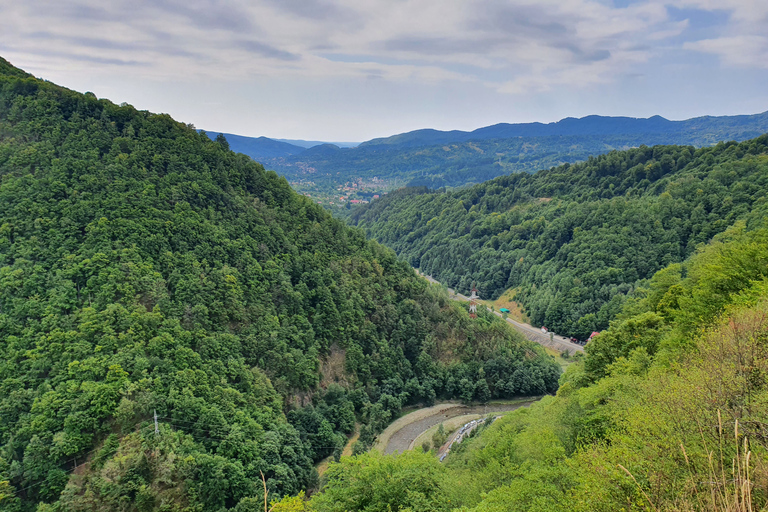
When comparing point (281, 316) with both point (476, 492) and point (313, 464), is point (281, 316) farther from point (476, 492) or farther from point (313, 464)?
point (476, 492)

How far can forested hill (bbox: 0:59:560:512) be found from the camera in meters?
37.2

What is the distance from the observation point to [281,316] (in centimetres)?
6178

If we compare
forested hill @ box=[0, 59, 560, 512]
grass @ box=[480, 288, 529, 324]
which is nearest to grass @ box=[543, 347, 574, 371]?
forested hill @ box=[0, 59, 560, 512]

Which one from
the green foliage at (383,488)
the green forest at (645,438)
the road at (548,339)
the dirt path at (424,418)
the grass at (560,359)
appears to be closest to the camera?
the green forest at (645,438)

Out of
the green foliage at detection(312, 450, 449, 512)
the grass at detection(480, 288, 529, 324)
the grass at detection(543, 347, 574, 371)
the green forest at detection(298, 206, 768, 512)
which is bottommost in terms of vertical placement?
the grass at detection(543, 347, 574, 371)

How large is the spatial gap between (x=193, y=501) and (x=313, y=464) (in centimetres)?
1779

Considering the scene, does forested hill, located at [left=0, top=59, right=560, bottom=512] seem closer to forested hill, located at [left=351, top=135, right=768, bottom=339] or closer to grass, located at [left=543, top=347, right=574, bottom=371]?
grass, located at [left=543, top=347, right=574, bottom=371]

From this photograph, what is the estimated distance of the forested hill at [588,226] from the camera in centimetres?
10225

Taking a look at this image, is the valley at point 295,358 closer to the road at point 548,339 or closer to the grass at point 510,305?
the road at point 548,339

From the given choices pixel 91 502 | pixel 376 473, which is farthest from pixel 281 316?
pixel 376 473

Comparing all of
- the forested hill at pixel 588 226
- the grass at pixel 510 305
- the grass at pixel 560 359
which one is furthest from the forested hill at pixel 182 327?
the forested hill at pixel 588 226

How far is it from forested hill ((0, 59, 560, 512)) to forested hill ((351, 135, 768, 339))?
112 feet

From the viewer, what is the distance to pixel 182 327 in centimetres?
4978

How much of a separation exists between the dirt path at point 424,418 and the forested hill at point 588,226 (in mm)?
39402
